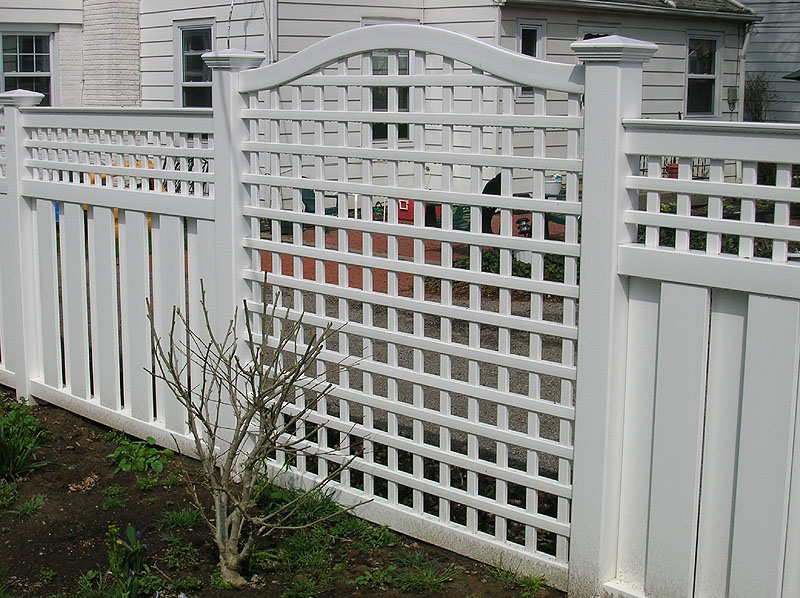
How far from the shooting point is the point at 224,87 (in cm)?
448

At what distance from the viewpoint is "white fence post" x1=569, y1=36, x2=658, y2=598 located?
3150 millimetres

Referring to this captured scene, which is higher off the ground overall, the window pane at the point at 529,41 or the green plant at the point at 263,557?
the window pane at the point at 529,41

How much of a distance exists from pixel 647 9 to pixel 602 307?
12.7 meters

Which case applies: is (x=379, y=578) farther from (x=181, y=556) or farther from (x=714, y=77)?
(x=714, y=77)

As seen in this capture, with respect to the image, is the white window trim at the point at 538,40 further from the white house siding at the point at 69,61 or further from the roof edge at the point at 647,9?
the white house siding at the point at 69,61

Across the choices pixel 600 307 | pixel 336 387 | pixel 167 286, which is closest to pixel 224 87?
pixel 167 286

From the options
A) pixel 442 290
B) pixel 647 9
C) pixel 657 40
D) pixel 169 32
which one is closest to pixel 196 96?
pixel 169 32

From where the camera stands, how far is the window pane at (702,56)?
1644cm

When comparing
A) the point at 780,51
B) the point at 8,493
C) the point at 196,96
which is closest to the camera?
the point at 8,493

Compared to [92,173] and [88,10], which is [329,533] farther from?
[88,10]

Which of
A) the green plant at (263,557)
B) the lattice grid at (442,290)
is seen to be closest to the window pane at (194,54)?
the lattice grid at (442,290)

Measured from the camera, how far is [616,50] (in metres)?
3.10

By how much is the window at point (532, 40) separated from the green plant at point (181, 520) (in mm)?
10453

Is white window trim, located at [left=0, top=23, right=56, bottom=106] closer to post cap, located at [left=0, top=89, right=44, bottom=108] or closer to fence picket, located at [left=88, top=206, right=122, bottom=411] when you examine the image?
post cap, located at [left=0, top=89, right=44, bottom=108]
